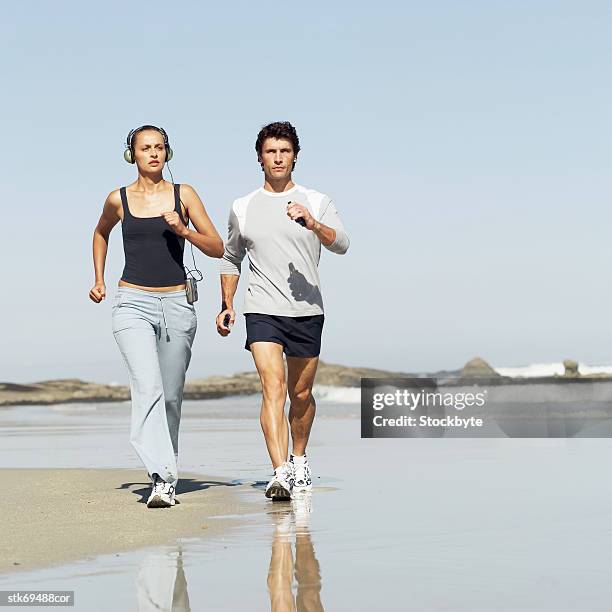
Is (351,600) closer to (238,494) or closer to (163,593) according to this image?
(163,593)

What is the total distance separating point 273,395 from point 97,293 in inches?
51.0

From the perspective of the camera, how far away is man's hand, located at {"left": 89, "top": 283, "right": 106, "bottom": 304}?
27.5 ft

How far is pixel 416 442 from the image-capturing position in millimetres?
13695

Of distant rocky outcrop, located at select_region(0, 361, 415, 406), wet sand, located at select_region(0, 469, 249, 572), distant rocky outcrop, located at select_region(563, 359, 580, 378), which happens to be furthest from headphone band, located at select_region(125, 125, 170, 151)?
distant rocky outcrop, located at select_region(0, 361, 415, 406)

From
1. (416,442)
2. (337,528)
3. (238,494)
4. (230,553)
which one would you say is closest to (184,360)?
(238,494)

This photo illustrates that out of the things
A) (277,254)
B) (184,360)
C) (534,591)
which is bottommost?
(534,591)

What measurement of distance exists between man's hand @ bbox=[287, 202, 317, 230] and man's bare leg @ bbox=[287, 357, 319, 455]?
1142 mm

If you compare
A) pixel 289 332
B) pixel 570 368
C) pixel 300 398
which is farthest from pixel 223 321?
pixel 570 368

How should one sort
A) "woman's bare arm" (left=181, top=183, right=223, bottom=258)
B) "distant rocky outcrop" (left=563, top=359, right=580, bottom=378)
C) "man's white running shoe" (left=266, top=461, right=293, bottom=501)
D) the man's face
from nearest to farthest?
1. "man's white running shoe" (left=266, top=461, right=293, bottom=501)
2. "woman's bare arm" (left=181, top=183, right=223, bottom=258)
3. the man's face
4. "distant rocky outcrop" (left=563, top=359, right=580, bottom=378)

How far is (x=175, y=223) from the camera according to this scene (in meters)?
8.00

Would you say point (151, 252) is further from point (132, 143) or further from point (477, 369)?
point (477, 369)

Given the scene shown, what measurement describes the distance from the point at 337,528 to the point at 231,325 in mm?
2293

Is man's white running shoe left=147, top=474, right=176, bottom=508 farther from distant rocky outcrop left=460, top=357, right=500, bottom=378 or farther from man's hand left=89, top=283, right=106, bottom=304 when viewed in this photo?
distant rocky outcrop left=460, top=357, right=500, bottom=378

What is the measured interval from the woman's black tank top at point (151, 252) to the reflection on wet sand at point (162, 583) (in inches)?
107
